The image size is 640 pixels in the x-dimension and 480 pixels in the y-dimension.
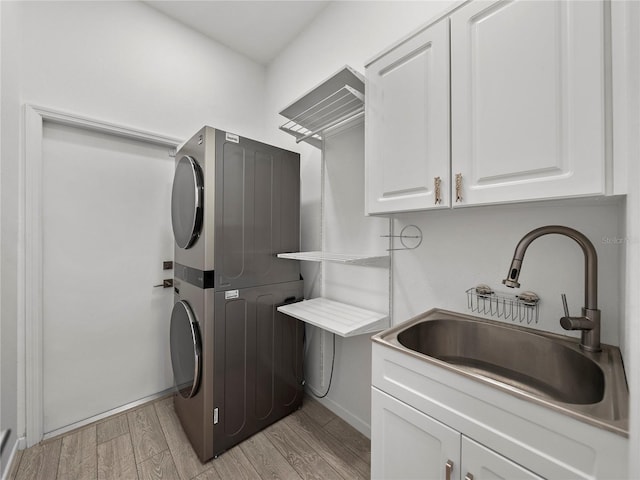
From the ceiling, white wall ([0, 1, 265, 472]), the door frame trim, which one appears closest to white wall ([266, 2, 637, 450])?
the ceiling

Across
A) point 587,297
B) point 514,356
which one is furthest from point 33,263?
point 587,297

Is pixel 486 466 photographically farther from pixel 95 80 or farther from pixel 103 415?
pixel 95 80

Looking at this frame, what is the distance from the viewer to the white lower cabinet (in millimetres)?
776

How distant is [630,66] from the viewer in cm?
63

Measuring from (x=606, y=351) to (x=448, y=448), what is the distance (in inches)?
25.6

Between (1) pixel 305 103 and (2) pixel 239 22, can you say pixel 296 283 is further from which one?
(2) pixel 239 22

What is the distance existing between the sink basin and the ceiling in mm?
2397

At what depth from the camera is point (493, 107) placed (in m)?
0.91

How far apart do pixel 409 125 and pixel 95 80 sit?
6.95 ft

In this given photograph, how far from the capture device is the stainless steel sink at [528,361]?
2.21 feet

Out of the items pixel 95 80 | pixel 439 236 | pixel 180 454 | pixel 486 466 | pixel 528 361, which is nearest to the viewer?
pixel 486 466

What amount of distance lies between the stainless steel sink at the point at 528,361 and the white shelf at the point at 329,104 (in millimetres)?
1251

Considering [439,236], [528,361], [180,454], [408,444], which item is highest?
[439,236]

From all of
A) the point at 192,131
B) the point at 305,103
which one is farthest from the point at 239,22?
the point at 305,103
